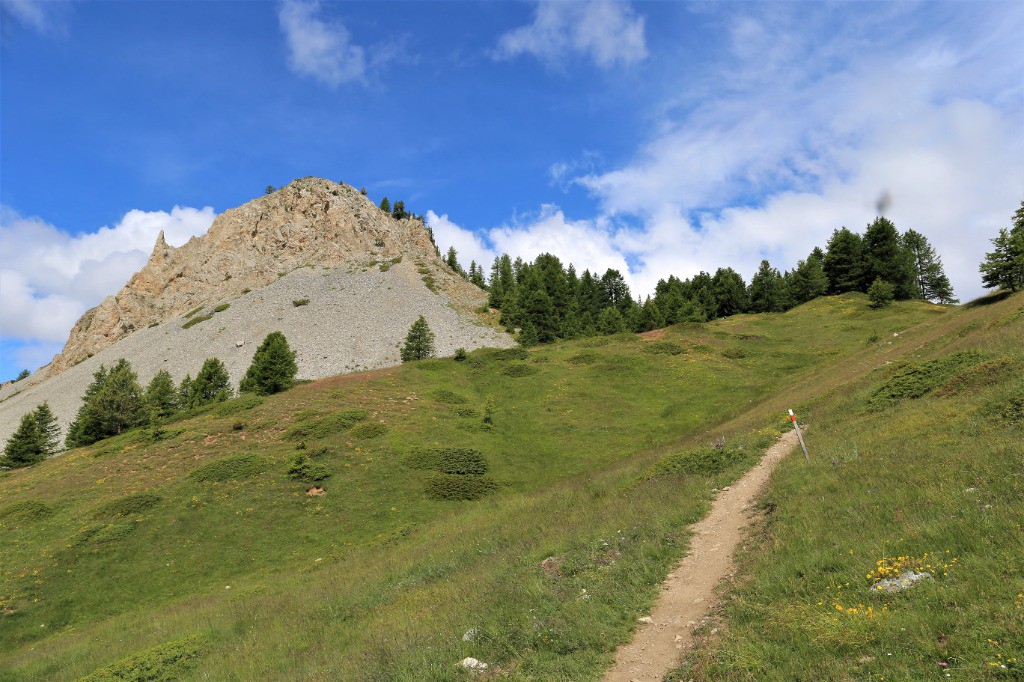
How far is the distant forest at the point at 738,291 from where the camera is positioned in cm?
9456

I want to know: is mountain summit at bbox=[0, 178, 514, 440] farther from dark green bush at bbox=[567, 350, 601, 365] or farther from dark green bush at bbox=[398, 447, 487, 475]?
dark green bush at bbox=[398, 447, 487, 475]

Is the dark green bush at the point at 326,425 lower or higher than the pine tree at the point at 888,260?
lower

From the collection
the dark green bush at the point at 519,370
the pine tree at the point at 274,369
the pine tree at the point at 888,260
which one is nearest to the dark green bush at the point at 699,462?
the dark green bush at the point at 519,370

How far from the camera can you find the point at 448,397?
2004 inches

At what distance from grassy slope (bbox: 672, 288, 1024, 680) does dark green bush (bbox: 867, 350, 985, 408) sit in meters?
5.48

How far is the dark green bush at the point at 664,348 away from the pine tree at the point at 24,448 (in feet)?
257

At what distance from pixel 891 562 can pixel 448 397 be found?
45168 mm

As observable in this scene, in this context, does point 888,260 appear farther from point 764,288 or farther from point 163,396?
point 163,396

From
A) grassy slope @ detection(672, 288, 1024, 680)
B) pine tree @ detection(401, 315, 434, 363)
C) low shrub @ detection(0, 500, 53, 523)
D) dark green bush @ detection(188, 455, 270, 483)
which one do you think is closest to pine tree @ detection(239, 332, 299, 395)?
pine tree @ detection(401, 315, 434, 363)

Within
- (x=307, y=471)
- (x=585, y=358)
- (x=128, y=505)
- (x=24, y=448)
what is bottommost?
(x=307, y=471)

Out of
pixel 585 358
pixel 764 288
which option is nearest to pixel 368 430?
pixel 585 358

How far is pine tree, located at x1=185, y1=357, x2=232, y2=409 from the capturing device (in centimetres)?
7038

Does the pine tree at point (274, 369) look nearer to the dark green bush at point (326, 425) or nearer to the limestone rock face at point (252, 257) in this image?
the dark green bush at point (326, 425)

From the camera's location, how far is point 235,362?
9106 centimetres
